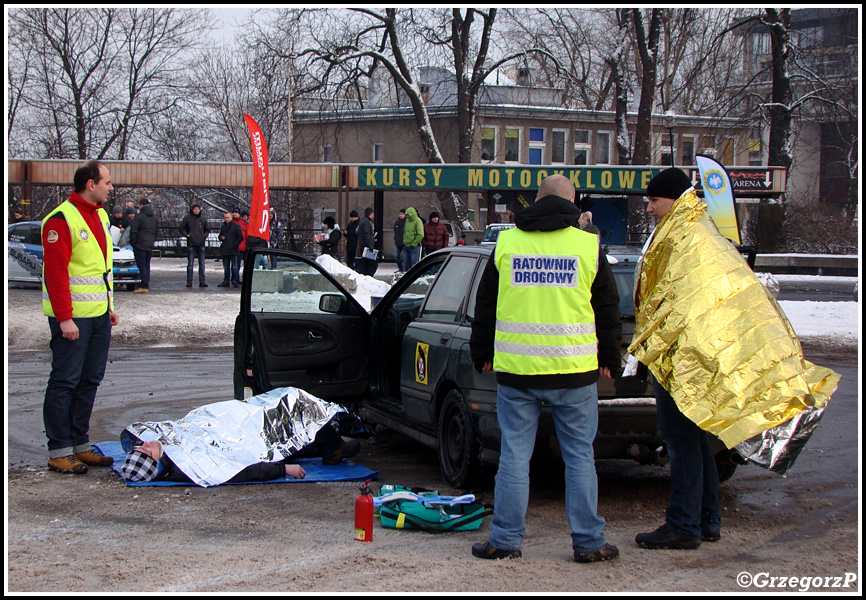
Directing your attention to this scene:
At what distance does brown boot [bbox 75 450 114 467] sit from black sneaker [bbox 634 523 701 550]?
3.74 meters

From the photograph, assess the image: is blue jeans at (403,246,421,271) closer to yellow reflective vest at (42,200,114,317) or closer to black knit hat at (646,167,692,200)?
yellow reflective vest at (42,200,114,317)

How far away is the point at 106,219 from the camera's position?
21.0 ft

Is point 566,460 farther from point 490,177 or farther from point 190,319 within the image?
point 490,177

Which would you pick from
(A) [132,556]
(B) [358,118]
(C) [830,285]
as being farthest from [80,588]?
(B) [358,118]

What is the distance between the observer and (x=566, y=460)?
4344 millimetres

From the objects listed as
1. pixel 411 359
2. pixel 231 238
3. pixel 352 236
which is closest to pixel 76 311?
pixel 411 359

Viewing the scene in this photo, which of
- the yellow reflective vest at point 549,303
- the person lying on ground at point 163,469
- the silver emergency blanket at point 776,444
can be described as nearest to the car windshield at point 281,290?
the person lying on ground at point 163,469

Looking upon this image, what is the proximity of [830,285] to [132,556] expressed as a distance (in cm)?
2335

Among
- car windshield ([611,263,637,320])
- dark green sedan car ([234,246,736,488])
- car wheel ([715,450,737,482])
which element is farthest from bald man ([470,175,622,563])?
car wheel ([715,450,737,482])

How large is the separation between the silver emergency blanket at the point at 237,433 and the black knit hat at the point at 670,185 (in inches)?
110

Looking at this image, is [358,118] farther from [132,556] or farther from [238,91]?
[132,556]

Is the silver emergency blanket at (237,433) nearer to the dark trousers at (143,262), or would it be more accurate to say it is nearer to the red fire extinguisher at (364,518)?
the red fire extinguisher at (364,518)

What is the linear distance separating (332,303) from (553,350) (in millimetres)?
3194

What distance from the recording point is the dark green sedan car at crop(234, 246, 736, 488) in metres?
5.20
